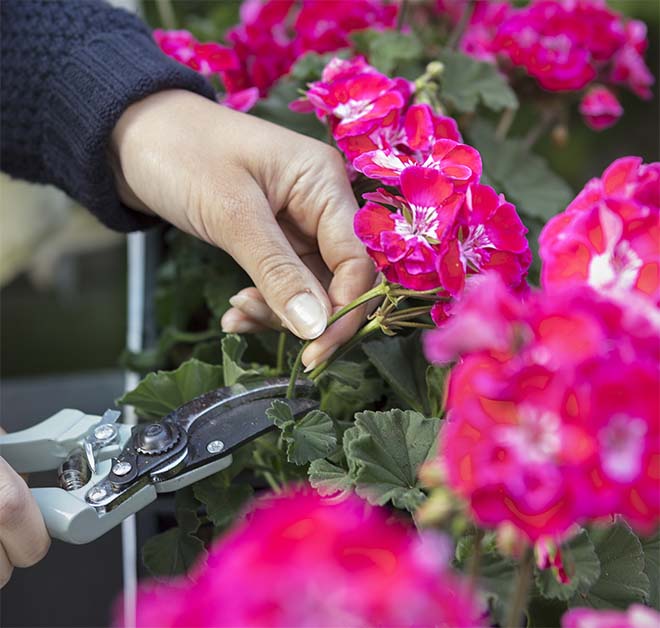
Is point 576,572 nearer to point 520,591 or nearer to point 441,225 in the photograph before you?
point 520,591

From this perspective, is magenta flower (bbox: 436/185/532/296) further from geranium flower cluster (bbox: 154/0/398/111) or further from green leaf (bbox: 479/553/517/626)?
geranium flower cluster (bbox: 154/0/398/111)

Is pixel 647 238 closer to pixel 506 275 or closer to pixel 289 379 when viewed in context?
pixel 506 275

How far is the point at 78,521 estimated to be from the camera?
2.03 ft

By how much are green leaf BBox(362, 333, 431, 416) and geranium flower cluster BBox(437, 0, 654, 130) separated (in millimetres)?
566

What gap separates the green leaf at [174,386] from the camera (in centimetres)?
78

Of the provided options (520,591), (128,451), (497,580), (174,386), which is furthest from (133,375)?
(520,591)

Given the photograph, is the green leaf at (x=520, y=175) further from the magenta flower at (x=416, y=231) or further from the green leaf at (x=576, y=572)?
the green leaf at (x=576, y=572)

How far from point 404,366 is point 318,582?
0.51 meters

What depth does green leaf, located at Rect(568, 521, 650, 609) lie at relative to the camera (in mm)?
583

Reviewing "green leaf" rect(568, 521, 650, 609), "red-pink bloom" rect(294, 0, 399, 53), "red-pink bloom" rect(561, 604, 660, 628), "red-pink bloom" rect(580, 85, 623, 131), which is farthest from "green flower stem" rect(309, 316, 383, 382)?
"red-pink bloom" rect(580, 85, 623, 131)

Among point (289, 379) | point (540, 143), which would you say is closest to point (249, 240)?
point (289, 379)

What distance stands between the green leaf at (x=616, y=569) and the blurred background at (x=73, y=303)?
66 cm

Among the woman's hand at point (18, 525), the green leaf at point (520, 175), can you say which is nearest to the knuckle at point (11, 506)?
the woman's hand at point (18, 525)

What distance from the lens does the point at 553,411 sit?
0.33 meters
